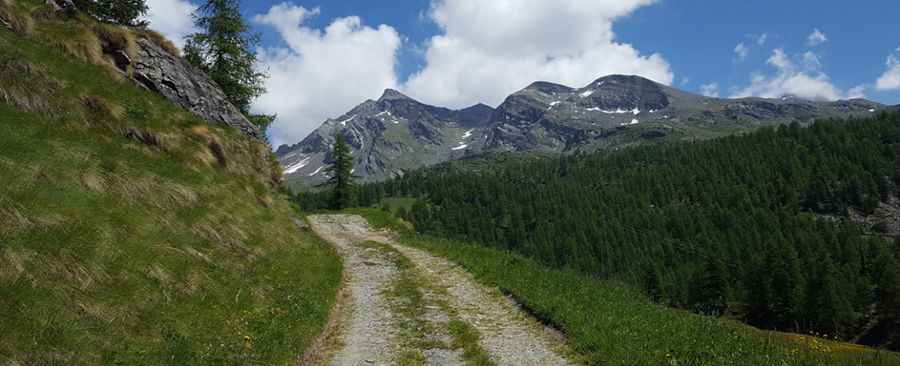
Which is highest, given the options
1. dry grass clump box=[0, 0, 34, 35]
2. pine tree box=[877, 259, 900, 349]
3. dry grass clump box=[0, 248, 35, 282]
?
dry grass clump box=[0, 0, 34, 35]

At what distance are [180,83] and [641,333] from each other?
28346 mm

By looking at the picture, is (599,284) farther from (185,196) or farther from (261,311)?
(185,196)

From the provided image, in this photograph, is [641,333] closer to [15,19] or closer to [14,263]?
[14,263]

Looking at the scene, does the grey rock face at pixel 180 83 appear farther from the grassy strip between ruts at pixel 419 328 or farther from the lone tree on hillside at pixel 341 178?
the lone tree on hillside at pixel 341 178

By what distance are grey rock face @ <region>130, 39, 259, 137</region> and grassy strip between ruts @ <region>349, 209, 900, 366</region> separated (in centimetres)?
2085

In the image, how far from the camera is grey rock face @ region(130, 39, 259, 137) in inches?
1084

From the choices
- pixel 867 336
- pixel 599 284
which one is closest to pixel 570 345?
pixel 599 284

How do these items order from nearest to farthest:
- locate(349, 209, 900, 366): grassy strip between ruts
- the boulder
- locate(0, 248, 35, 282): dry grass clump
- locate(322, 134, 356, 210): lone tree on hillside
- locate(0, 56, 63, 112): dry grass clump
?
1. locate(0, 248, 35, 282): dry grass clump
2. locate(349, 209, 900, 366): grassy strip between ruts
3. locate(0, 56, 63, 112): dry grass clump
4. the boulder
5. locate(322, 134, 356, 210): lone tree on hillside

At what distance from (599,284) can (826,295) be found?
10607cm

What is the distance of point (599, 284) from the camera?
21.6m

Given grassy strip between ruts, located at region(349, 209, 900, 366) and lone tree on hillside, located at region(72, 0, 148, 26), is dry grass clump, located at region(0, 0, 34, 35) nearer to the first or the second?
lone tree on hillside, located at region(72, 0, 148, 26)

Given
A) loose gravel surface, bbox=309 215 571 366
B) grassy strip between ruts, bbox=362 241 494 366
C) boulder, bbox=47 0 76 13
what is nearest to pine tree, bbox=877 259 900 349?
loose gravel surface, bbox=309 215 571 366

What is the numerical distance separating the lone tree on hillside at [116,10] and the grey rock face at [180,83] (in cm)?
407

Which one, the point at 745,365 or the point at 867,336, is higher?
the point at 745,365
